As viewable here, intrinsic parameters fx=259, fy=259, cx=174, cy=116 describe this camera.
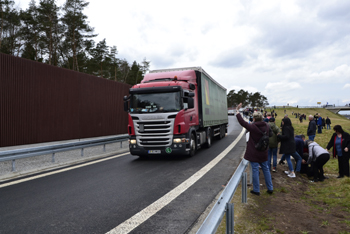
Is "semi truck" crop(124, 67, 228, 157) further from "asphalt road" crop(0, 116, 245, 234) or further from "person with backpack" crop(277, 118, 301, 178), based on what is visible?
"person with backpack" crop(277, 118, 301, 178)

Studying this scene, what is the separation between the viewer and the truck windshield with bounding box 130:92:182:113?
9141 mm

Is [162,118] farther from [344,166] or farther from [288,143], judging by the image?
[344,166]

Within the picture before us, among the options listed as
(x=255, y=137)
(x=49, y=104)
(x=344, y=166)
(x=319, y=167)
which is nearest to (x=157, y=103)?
(x=255, y=137)

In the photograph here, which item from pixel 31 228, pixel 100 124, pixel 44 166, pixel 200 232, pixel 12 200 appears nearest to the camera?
pixel 200 232

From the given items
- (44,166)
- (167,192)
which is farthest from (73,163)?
(167,192)

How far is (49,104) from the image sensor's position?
12977 millimetres

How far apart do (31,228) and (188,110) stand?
6.68 meters

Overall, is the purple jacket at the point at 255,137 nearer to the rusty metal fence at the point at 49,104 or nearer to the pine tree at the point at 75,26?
the rusty metal fence at the point at 49,104

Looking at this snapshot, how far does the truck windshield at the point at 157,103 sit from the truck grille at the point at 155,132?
0.44 meters

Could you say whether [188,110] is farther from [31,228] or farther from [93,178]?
Answer: [31,228]

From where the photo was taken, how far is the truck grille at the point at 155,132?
902 centimetres

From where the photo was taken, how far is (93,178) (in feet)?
22.6

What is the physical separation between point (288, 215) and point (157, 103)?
588 centimetres

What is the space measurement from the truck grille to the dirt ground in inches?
150
